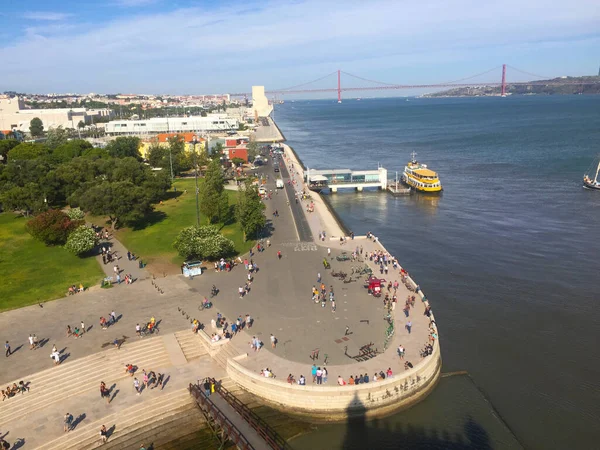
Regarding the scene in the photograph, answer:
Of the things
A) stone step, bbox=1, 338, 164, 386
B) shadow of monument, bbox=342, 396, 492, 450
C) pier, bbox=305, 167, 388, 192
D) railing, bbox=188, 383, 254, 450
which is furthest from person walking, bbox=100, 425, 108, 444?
pier, bbox=305, 167, 388, 192

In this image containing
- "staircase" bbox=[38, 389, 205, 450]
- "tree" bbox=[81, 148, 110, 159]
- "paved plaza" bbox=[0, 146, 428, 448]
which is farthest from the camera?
"tree" bbox=[81, 148, 110, 159]

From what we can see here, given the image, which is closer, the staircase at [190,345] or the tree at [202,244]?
the staircase at [190,345]

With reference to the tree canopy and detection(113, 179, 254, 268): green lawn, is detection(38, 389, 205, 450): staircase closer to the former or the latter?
detection(113, 179, 254, 268): green lawn

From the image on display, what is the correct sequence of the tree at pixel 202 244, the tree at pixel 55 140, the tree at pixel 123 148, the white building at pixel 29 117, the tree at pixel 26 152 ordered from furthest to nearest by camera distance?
the white building at pixel 29 117 < the tree at pixel 55 140 < the tree at pixel 123 148 < the tree at pixel 26 152 < the tree at pixel 202 244

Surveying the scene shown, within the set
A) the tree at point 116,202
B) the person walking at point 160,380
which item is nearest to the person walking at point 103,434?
the person walking at point 160,380

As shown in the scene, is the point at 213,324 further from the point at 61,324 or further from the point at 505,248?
the point at 505,248

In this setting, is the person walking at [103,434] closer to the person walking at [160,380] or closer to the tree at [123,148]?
the person walking at [160,380]
